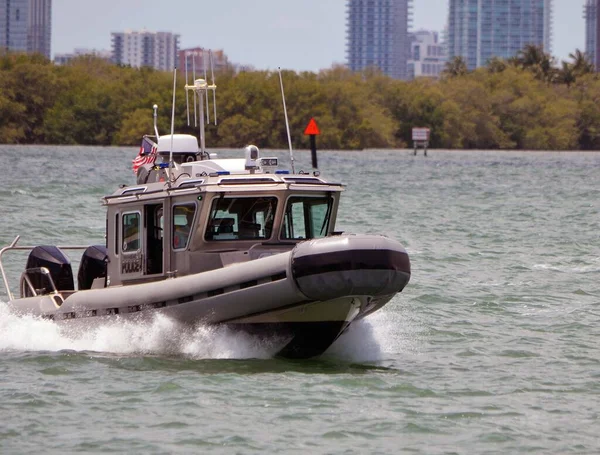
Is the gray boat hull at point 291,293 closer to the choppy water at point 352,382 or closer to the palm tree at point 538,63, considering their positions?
the choppy water at point 352,382

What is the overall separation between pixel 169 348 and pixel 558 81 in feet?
522

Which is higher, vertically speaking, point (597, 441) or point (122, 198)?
point (122, 198)

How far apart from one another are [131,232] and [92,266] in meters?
1.33

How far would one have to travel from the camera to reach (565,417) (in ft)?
42.2

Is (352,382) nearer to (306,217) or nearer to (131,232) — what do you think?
(306,217)

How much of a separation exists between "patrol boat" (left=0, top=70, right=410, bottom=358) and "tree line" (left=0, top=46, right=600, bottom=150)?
96010 mm

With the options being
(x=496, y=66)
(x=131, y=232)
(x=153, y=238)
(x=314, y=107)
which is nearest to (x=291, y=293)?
(x=153, y=238)

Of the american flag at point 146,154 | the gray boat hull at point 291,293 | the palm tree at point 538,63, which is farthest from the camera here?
the palm tree at point 538,63

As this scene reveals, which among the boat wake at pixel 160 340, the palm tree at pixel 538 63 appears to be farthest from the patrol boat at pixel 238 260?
the palm tree at pixel 538 63

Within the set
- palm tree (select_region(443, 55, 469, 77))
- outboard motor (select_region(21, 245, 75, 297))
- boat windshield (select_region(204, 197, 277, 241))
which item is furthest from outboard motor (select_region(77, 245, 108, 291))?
palm tree (select_region(443, 55, 469, 77))

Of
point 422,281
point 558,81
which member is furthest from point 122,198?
point 558,81

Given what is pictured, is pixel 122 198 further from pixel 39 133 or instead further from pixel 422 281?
pixel 39 133

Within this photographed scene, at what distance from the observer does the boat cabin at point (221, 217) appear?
14680 mm

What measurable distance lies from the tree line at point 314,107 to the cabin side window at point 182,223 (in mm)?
96652
